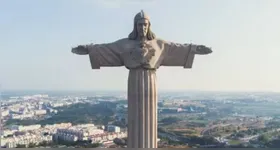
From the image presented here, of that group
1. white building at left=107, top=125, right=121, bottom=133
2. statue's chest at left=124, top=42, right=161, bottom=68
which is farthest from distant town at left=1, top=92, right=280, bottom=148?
statue's chest at left=124, top=42, right=161, bottom=68

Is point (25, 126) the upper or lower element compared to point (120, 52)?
lower

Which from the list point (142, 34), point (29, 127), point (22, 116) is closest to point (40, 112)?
point (29, 127)

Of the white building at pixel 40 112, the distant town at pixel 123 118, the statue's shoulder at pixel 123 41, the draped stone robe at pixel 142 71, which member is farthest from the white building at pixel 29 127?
the statue's shoulder at pixel 123 41

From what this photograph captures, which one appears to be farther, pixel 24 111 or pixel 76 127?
pixel 24 111

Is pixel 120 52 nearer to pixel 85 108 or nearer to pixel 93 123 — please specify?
pixel 93 123

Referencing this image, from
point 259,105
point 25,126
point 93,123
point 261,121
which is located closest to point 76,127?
point 93,123

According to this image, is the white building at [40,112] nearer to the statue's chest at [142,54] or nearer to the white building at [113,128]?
the white building at [113,128]

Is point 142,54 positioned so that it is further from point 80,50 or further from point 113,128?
point 113,128
